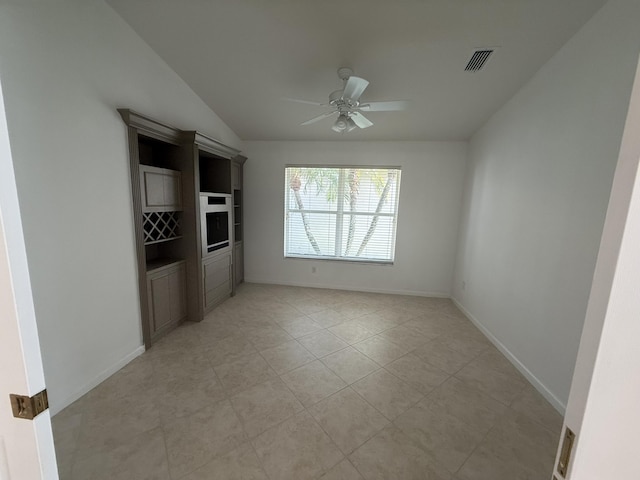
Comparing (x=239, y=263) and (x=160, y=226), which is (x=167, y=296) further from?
(x=239, y=263)

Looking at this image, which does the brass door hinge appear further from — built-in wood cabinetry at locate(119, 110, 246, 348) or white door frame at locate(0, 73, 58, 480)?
built-in wood cabinetry at locate(119, 110, 246, 348)

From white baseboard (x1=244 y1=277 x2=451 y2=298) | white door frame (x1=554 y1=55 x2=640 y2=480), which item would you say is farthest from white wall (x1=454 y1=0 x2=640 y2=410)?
white door frame (x1=554 y1=55 x2=640 y2=480)

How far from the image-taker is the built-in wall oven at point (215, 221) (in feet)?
10.7

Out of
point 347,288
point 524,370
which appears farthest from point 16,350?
point 347,288

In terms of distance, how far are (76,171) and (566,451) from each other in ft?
9.69

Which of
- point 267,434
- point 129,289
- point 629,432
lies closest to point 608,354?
point 629,432

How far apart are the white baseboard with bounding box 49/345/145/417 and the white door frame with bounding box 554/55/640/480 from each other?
2.89 m

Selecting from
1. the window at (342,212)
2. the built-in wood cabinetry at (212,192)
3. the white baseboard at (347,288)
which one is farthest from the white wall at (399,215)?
the built-in wood cabinetry at (212,192)

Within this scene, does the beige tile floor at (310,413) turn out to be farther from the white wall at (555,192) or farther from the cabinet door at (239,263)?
the cabinet door at (239,263)

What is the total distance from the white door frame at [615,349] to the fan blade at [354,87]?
6.63ft

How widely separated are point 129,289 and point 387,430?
101 inches

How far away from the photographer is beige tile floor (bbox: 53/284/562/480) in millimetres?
1549

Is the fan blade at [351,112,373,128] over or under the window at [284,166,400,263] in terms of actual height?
over

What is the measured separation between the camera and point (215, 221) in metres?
3.80
